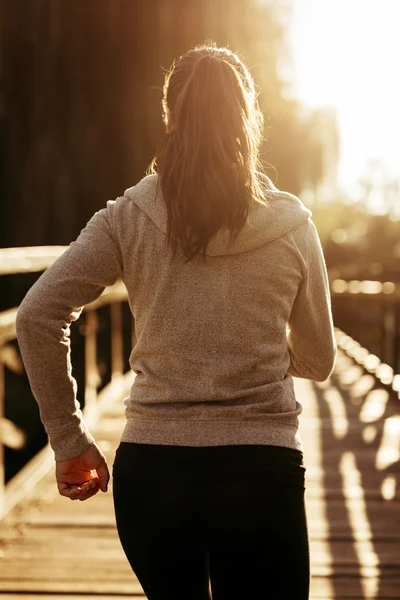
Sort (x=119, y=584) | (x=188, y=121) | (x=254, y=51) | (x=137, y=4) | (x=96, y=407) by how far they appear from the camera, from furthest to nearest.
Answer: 1. (x=254, y=51)
2. (x=137, y=4)
3. (x=96, y=407)
4. (x=119, y=584)
5. (x=188, y=121)

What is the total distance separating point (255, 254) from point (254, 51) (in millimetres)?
11656

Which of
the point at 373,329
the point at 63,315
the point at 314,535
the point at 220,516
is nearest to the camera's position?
the point at 220,516

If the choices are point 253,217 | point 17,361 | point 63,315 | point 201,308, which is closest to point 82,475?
point 63,315

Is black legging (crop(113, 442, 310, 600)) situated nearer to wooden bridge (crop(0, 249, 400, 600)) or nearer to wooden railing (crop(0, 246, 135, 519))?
wooden bridge (crop(0, 249, 400, 600))

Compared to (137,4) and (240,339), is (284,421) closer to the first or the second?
(240,339)

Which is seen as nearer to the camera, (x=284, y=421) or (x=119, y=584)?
(x=284, y=421)

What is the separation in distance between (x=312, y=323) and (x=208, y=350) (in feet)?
→ 0.78

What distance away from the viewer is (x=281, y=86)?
44.9ft

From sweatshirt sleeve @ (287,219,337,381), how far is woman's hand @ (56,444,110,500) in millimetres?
349

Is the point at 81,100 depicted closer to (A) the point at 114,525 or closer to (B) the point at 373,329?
(B) the point at 373,329

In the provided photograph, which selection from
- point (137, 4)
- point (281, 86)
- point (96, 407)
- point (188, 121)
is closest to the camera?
point (188, 121)

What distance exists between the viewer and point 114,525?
368 cm

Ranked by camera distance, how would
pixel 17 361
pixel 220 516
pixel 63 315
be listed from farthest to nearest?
pixel 17 361, pixel 63 315, pixel 220 516

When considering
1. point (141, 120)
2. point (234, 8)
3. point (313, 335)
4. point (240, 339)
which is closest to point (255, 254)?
point (240, 339)
